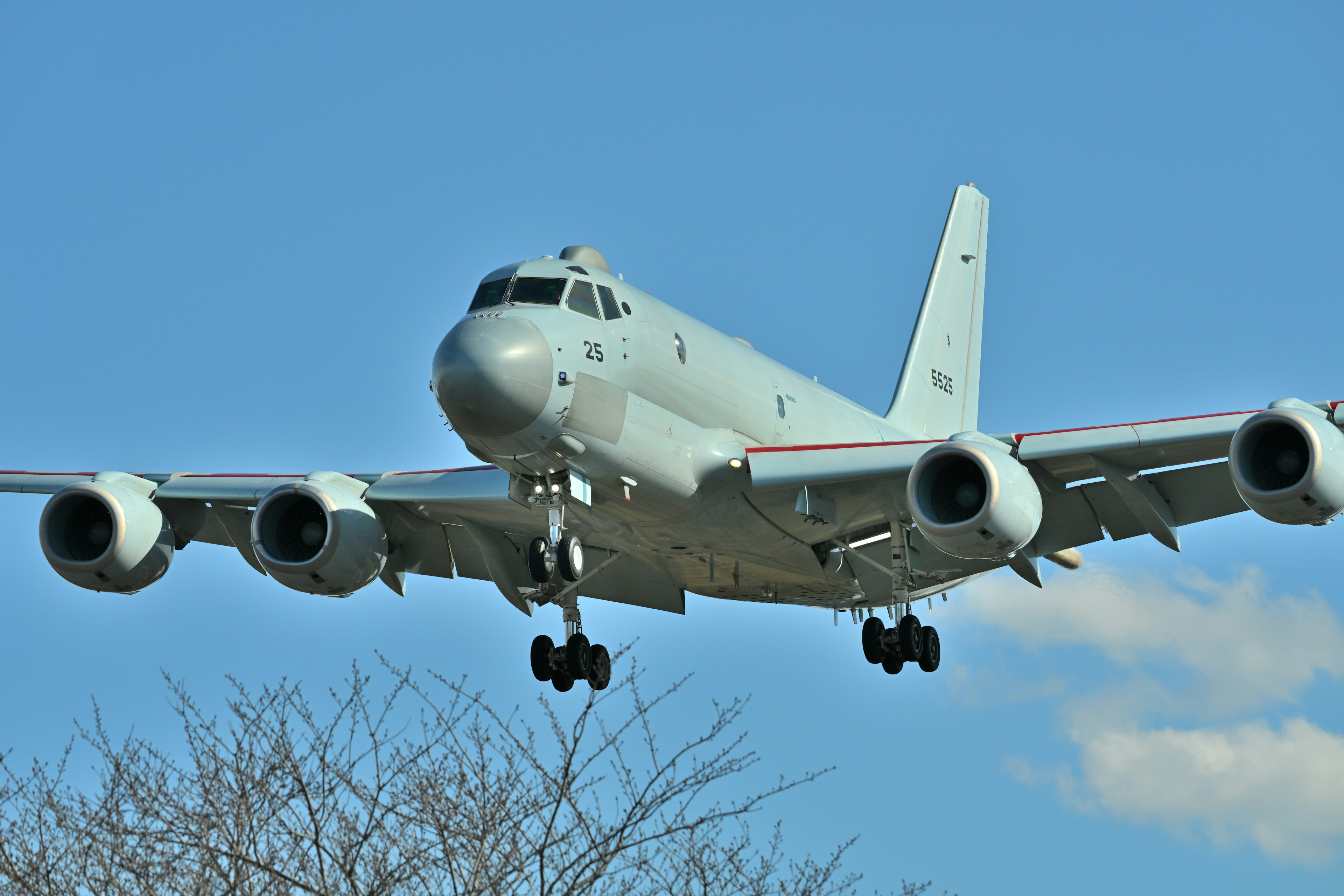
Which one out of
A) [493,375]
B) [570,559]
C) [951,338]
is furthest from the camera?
[951,338]

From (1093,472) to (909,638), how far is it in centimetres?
530

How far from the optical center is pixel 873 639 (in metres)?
27.4

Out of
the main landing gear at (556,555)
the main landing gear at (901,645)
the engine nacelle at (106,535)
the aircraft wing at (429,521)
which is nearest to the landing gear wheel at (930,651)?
the main landing gear at (901,645)

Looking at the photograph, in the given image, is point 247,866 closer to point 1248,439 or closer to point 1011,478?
point 1011,478

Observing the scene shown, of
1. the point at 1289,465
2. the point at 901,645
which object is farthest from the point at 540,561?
the point at 1289,465

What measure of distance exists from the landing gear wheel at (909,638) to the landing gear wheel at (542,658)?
21.0 feet

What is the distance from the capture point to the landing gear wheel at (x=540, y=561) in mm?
21609

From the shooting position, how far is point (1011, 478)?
20891 mm

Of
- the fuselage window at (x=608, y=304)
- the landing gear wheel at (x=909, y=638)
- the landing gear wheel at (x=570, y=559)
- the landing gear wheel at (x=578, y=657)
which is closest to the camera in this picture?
the landing gear wheel at (x=570, y=559)

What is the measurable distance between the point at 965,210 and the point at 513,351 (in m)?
24.1

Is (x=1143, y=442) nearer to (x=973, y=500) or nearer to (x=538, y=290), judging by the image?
(x=973, y=500)

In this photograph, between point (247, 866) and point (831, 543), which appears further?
point (831, 543)

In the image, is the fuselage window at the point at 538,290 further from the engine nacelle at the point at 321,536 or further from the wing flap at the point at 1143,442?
the wing flap at the point at 1143,442

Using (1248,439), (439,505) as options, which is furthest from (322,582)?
(1248,439)
